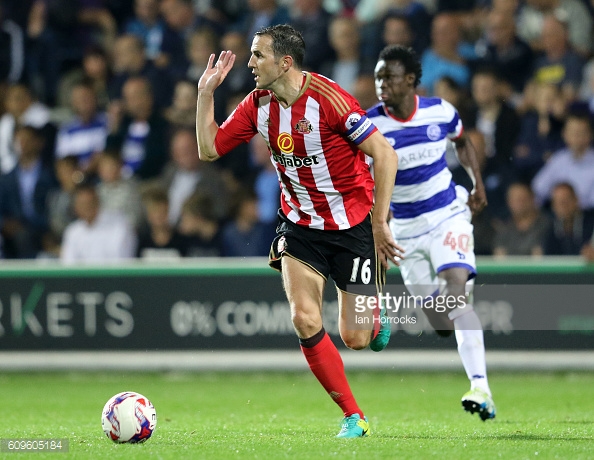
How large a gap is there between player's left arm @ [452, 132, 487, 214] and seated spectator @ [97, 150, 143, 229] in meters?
5.70

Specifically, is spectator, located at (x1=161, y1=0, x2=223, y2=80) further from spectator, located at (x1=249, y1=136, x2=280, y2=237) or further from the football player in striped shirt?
the football player in striped shirt

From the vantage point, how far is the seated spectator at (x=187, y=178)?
1288cm

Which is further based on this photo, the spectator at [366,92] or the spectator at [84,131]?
the spectator at [84,131]

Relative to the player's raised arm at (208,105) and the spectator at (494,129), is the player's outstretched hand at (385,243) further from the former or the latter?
the spectator at (494,129)

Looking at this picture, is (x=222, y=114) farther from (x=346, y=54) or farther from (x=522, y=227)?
(x=522, y=227)

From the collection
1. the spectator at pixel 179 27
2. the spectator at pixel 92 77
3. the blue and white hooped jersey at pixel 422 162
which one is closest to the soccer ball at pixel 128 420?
the blue and white hooped jersey at pixel 422 162

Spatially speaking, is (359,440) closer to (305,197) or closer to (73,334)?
(305,197)

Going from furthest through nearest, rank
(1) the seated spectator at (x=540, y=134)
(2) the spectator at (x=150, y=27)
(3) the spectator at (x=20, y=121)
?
(2) the spectator at (x=150, y=27)
(3) the spectator at (x=20, y=121)
(1) the seated spectator at (x=540, y=134)

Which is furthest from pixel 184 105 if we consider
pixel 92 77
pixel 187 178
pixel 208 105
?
pixel 208 105

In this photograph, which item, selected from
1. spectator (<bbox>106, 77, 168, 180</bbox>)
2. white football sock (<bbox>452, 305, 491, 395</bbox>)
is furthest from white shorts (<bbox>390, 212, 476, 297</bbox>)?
spectator (<bbox>106, 77, 168, 180</bbox>)

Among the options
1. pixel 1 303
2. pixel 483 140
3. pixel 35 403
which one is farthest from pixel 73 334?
pixel 483 140

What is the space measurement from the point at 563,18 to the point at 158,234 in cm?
542

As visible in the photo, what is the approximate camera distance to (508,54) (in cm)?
1268

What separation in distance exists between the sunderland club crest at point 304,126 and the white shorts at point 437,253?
1.71 metres
